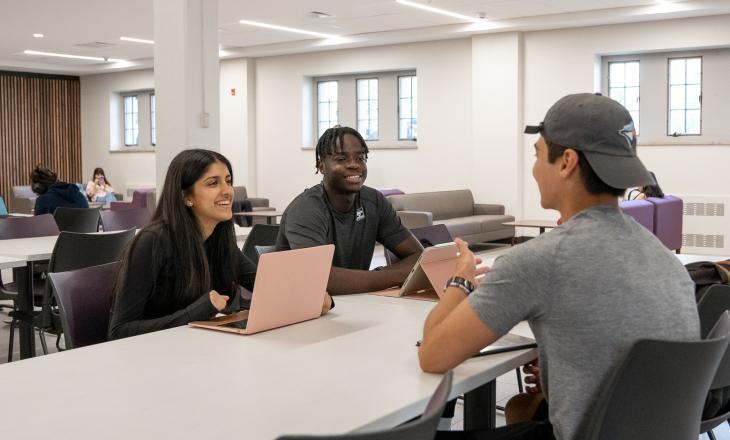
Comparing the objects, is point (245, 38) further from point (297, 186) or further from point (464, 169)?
point (464, 169)

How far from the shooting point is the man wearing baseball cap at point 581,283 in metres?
1.66

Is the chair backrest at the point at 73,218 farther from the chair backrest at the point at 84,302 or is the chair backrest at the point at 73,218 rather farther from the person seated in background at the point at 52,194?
the chair backrest at the point at 84,302

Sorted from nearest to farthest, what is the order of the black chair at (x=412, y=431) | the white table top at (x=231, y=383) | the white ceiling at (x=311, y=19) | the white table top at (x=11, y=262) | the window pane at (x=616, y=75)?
1. the black chair at (x=412, y=431)
2. the white table top at (x=231, y=383)
3. the white table top at (x=11, y=262)
4. the white ceiling at (x=311, y=19)
5. the window pane at (x=616, y=75)

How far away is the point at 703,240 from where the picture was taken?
10.1m

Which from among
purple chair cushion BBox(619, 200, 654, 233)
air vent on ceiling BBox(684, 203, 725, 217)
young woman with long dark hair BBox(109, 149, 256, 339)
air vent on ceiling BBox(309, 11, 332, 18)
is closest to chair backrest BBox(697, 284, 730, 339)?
young woman with long dark hair BBox(109, 149, 256, 339)

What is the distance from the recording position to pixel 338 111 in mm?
13242

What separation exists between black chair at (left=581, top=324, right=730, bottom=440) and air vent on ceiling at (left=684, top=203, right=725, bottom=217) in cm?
896

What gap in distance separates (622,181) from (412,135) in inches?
427

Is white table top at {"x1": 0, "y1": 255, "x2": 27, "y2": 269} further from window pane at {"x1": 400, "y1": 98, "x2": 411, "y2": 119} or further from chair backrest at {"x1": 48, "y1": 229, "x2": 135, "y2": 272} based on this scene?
window pane at {"x1": 400, "y1": 98, "x2": 411, "y2": 119}

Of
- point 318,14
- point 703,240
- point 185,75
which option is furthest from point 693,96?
point 185,75

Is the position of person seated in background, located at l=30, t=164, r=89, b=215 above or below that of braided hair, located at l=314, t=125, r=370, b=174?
below

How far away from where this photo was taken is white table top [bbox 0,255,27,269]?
393cm

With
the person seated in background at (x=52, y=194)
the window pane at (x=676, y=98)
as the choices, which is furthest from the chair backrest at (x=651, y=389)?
the window pane at (x=676, y=98)

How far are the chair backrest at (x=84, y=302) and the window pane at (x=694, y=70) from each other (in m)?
9.23
